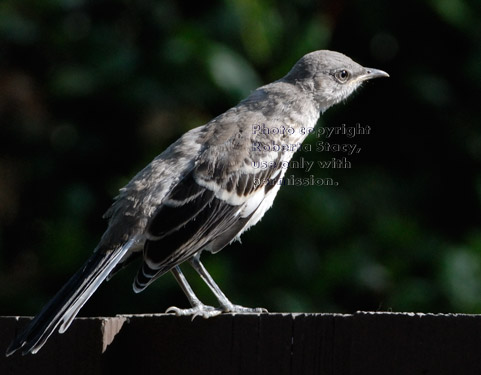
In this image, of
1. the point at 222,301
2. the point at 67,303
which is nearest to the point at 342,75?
the point at 222,301

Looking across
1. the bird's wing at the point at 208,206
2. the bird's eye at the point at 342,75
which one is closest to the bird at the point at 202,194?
the bird's wing at the point at 208,206

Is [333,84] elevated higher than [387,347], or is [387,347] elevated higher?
[333,84]

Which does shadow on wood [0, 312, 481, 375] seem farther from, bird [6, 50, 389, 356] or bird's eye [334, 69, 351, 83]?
bird's eye [334, 69, 351, 83]

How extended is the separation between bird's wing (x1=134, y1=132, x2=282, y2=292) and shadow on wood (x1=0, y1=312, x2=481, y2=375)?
994 mm

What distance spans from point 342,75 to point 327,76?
4.0 inches

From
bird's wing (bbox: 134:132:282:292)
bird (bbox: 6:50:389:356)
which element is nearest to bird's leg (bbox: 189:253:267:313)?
bird (bbox: 6:50:389:356)

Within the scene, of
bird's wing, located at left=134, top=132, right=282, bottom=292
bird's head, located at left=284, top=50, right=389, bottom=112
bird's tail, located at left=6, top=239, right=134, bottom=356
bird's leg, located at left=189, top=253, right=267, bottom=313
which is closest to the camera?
bird's tail, located at left=6, top=239, right=134, bottom=356

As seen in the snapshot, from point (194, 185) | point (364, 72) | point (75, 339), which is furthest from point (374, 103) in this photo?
point (75, 339)

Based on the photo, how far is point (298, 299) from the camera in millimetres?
6250

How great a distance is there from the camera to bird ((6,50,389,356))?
13.1ft

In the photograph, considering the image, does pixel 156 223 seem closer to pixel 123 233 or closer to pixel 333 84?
pixel 123 233

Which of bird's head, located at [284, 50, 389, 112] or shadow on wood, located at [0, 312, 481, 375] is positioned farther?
bird's head, located at [284, 50, 389, 112]

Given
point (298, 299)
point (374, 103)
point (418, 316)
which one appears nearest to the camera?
point (418, 316)

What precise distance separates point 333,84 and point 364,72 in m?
0.24
